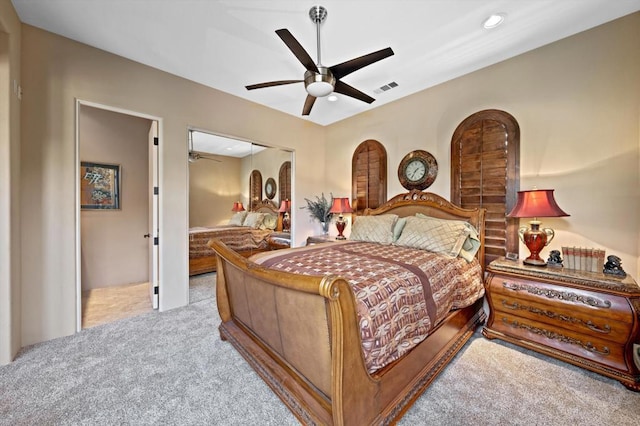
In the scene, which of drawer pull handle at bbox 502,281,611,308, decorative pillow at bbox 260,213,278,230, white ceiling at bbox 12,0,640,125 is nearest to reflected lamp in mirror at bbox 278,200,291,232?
decorative pillow at bbox 260,213,278,230

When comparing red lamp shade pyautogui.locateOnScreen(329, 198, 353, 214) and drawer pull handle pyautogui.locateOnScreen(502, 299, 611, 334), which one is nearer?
drawer pull handle pyautogui.locateOnScreen(502, 299, 611, 334)

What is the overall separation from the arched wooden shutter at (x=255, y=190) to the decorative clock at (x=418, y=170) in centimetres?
243

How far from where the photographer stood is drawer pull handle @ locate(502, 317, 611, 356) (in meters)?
1.90

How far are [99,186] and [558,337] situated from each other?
595 centimetres

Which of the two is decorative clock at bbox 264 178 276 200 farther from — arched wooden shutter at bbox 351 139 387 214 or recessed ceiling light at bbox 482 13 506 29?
recessed ceiling light at bbox 482 13 506 29

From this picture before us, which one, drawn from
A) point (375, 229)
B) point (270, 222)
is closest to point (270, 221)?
point (270, 222)

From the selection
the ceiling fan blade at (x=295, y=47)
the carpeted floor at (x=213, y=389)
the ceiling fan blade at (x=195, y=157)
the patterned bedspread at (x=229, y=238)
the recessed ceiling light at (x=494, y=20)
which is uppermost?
the recessed ceiling light at (x=494, y=20)

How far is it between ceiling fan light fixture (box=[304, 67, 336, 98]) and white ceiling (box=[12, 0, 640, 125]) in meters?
0.53

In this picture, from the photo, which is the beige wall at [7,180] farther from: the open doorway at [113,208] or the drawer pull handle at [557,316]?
the drawer pull handle at [557,316]

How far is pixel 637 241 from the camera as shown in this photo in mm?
2148

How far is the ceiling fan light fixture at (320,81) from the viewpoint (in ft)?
7.04

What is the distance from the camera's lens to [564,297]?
6.68 feet

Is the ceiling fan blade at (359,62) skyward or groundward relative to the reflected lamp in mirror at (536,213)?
skyward

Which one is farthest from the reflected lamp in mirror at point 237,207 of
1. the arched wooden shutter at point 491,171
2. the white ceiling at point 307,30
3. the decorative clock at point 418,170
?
the arched wooden shutter at point 491,171
